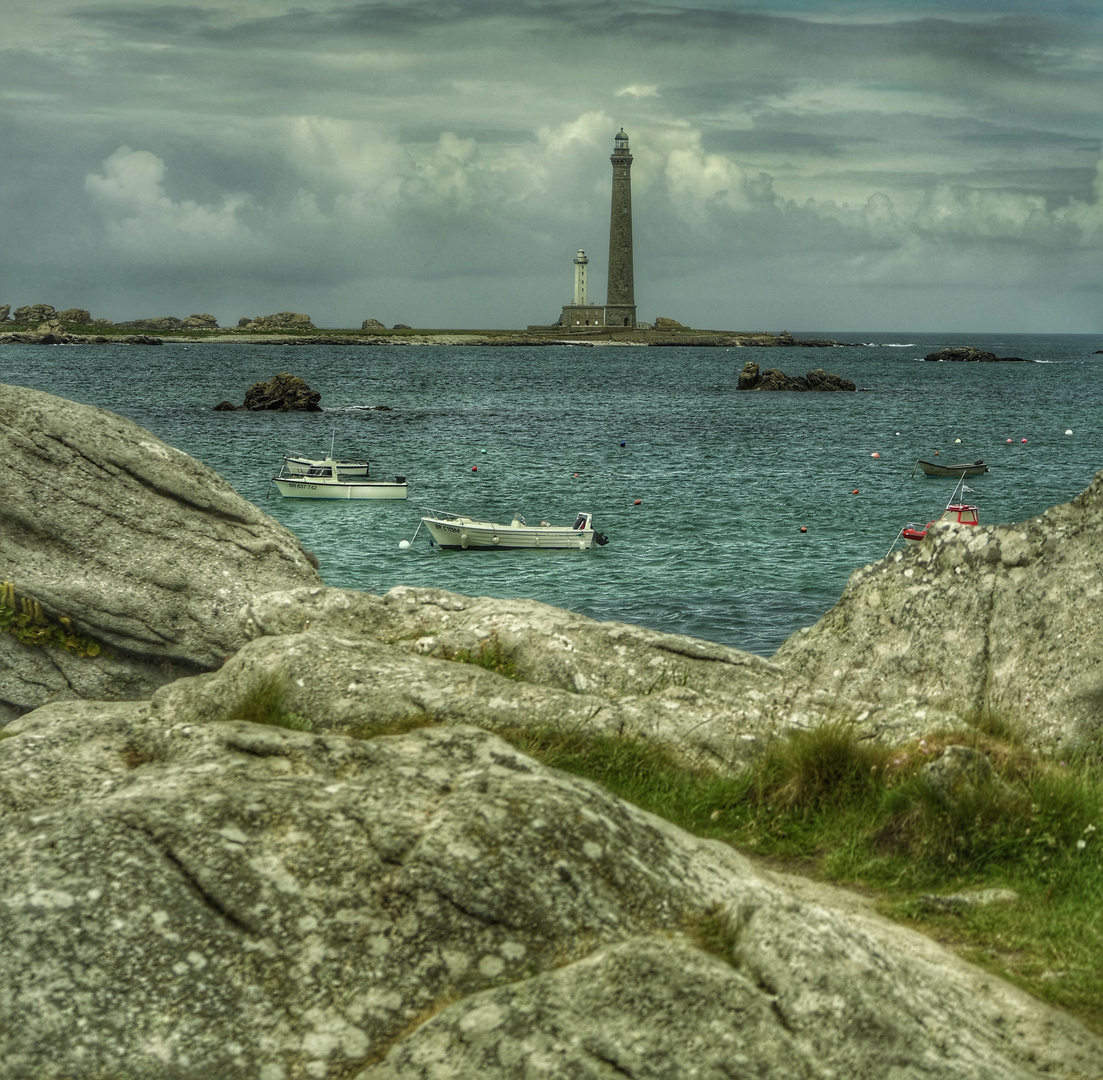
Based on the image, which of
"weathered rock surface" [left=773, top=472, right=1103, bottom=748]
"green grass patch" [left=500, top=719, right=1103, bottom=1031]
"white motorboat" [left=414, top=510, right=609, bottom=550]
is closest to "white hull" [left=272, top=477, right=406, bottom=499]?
"white motorboat" [left=414, top=510, right=609, bottom=550]

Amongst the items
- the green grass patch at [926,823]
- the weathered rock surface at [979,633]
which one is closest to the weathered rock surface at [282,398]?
the weathered rock surface at [979,633]

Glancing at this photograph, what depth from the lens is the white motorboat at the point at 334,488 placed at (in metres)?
47.2

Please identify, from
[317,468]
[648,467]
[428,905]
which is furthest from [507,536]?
[428,905]

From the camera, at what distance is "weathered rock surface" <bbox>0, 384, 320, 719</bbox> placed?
1141cm

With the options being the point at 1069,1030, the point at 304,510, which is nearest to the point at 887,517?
the point at 304,510

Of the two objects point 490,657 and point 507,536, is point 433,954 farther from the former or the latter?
point 507,536

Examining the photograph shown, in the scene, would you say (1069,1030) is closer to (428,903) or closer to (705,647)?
(428,903)

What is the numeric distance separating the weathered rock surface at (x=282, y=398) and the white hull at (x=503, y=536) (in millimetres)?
54045

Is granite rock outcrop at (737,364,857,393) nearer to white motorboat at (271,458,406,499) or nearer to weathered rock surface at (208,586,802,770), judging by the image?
white motorboat at (271,458,406,499)

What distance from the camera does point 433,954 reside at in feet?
14.7

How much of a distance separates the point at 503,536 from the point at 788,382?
309 feet

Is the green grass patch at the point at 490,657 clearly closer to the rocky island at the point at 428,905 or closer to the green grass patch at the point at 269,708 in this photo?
the rocky island at the point at 428,905

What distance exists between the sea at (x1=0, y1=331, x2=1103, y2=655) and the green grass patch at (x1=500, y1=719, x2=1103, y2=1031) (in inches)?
709

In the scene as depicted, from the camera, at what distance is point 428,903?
4637mm
